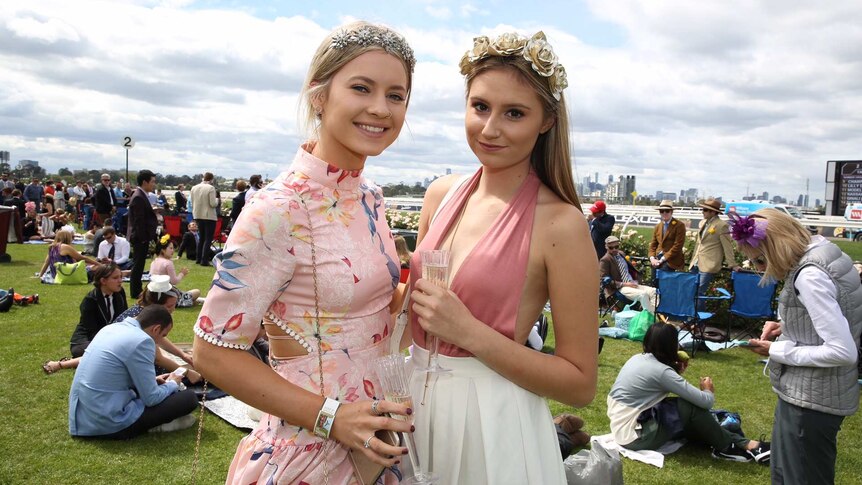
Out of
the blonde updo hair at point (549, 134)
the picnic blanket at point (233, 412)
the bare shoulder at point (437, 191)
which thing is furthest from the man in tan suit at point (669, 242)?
the blonde updo hair at point (549, 134)

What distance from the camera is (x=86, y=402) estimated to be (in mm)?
5512

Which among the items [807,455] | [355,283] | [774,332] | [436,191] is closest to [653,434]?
[774,332]

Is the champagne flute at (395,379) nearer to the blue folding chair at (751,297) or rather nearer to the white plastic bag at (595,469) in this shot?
the white plastic bag at (595,469)

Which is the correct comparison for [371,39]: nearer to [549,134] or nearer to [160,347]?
[549,134]

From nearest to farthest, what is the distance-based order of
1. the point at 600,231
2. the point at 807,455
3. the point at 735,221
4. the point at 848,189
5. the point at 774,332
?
1. the point at 807,455
2. the point at 735,221
3. the point at 774,332
4. the point at 600,231
5. the point at 848,189

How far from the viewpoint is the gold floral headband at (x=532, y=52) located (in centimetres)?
195

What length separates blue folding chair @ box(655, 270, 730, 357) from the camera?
932 centimetres

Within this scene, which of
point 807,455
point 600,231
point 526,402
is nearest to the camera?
point 526,402

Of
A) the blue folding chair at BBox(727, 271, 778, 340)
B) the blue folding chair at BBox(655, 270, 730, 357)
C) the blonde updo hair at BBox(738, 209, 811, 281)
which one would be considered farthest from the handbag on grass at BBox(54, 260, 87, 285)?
the blonde updo hair at BBox(738, 209, 811, 281)

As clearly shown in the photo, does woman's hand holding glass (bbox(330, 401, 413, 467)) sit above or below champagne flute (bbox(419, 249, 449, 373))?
below

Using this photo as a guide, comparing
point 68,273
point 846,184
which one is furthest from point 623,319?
point 846,184

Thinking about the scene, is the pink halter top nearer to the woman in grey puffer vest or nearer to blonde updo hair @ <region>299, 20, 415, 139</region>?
blonde updo hair @ <region>299, 20, 415, 139</region>

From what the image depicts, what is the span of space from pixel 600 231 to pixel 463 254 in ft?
35.0

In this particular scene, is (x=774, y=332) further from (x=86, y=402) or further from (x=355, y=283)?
(x=86, y=402)
